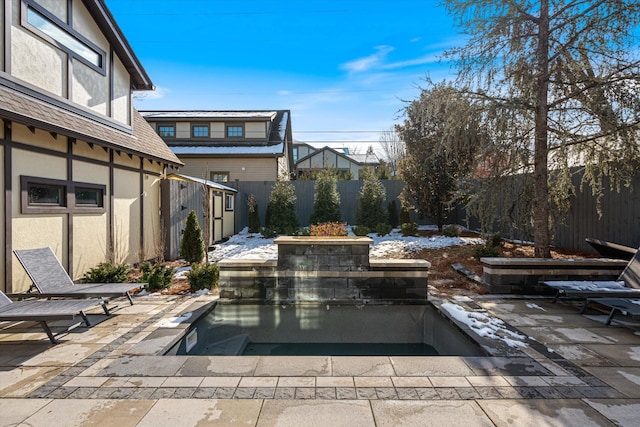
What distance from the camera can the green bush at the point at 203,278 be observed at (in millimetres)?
5844

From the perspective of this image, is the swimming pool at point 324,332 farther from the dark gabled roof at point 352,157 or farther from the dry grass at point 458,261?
the dark gabled roof at point 352,157

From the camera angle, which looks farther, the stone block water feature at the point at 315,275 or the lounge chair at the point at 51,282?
the stone block water feature at the point at 315,275

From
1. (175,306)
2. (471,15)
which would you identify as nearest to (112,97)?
(175,306)

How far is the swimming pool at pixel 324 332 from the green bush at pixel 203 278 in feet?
2.61

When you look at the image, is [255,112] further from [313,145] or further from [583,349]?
[583,349]

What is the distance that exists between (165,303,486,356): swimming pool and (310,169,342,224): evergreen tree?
8.04 meters

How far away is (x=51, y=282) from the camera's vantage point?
4.66m

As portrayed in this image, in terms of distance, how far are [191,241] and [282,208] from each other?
576 centimetres

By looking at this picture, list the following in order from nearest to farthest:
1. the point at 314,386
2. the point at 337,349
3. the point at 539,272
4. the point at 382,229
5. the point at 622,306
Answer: the point at 314,386 < the point at 622,306 < the point at 337,349 < the point at 539,272 < the point at 382,229

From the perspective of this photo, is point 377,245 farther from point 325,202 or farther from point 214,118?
point 214,118

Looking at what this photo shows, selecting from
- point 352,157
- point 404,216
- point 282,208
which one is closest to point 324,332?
point 282,208

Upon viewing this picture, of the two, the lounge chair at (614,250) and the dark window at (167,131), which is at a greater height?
the dark window at (167,131)

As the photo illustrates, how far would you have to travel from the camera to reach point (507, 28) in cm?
633

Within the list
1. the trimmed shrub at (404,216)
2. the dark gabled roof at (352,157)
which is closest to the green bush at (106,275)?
the trimmed shrub at (404,216)
